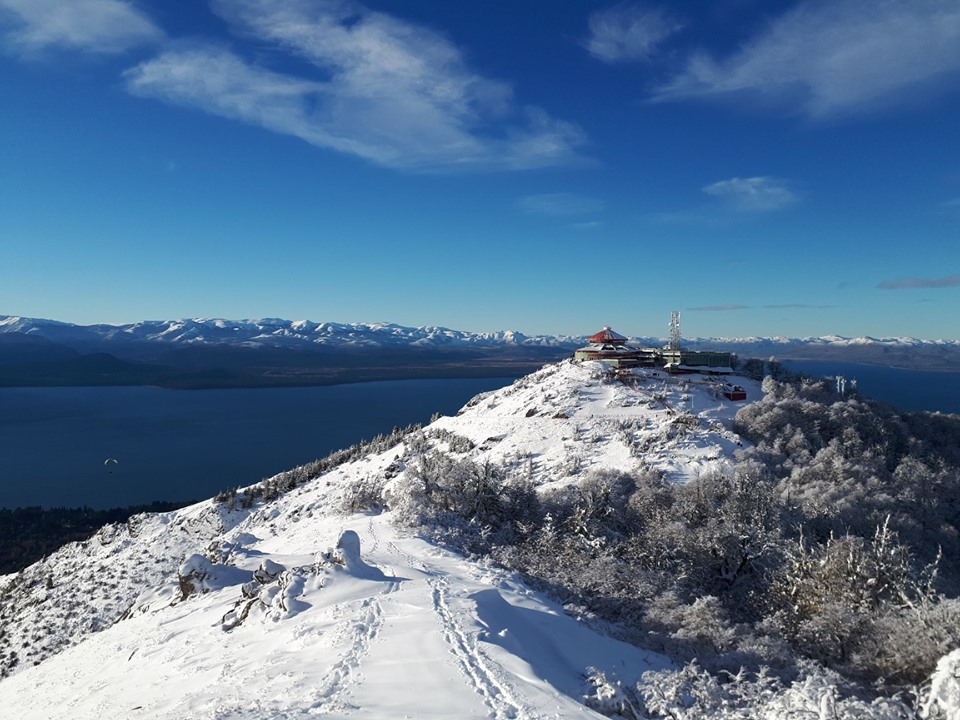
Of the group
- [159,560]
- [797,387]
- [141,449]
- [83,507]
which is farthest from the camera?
[141,449]

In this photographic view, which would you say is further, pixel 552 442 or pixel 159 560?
pixel 552 442

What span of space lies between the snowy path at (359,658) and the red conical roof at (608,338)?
34.4 meters

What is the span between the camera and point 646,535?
15.8m

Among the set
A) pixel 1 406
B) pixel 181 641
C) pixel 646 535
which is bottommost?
pixel 1 406

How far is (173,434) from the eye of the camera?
8431 centimetres

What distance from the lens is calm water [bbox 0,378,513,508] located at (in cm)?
5772

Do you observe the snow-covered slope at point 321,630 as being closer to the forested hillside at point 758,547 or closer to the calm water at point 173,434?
the forested hillside at point 758,547

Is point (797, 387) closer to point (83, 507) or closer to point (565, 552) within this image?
point (565, 552)

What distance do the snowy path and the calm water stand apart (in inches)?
1804

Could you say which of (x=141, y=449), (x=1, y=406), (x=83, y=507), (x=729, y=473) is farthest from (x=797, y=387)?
(x=1, y=406)

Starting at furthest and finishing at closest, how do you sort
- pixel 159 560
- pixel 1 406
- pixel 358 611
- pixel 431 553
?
1. pixel 1 406
2. pixel 159 560
3. pixel 431 553
4. pixel 358 611

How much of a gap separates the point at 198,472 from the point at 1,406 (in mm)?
87479

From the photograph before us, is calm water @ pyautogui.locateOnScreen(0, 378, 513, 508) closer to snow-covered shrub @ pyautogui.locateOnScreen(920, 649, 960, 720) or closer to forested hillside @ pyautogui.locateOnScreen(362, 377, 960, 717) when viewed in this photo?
forested hillside @ pyautogui.locateOnScreen(362, 377, 960, 717)

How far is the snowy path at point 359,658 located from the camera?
7426mm
